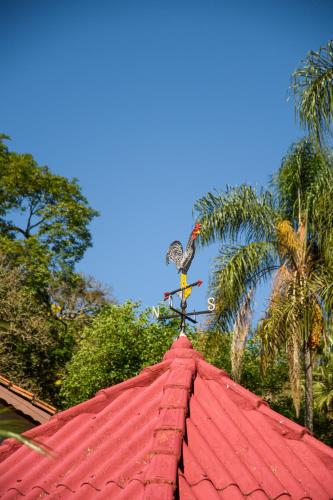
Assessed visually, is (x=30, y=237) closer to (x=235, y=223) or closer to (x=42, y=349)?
(x=42, y=349)

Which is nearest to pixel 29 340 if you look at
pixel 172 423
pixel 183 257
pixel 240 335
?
pixel 240 335

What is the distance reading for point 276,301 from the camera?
9883 mm

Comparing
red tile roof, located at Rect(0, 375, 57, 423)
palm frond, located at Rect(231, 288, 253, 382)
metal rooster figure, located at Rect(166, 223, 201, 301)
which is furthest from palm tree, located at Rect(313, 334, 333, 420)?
metal rooster figure, located at Rect(166, 223, 201, 301)

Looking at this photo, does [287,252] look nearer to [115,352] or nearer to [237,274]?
[237,274]

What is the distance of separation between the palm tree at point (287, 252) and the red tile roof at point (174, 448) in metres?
4.98

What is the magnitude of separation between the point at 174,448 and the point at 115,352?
49.5ft

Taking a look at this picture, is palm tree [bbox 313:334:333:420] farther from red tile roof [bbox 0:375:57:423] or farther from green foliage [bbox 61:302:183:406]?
red tile roof [bbox 0:375:57:423]

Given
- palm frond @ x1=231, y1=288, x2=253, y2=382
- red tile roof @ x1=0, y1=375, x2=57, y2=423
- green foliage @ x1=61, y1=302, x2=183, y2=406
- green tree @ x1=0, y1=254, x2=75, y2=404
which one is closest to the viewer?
red tile roof @ x1=0, y1=375, x2=57, y2=423

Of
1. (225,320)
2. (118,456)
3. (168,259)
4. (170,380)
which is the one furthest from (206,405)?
(225,320)

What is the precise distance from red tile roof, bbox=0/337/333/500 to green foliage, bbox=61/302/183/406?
13.3 m

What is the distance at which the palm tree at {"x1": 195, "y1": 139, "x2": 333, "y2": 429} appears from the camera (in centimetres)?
958

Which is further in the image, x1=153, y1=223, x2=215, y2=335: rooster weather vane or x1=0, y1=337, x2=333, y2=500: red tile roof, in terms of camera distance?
x1=153, y1=223, x2=215, y2=335: rooster weather vane

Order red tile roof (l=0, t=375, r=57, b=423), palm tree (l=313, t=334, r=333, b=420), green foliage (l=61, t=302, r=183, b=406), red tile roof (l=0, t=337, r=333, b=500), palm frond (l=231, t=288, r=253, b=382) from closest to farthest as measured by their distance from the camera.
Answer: red tile roof (l=0, t=337, r=333, b=500) → red tile roof (l=0, t=375, r=57, b=423) → palm frond (l=231, t=288, r=253, b=382) → green foliage (l=61, t=302, r=183, b=406) → palm tree (l=313, t=334, r=333, b=420)

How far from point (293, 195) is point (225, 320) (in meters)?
3.09
